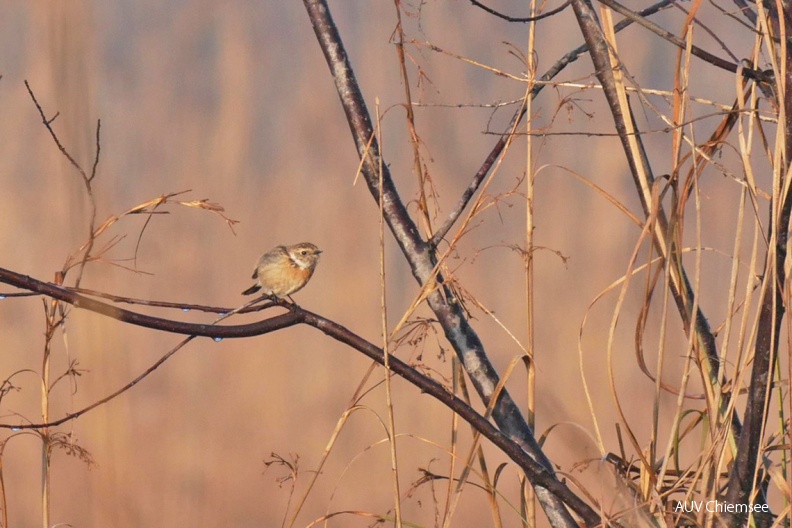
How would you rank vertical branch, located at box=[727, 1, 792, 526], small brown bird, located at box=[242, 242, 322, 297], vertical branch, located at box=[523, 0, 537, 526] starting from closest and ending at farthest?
vertical branch, located at box=[727, 1, 792, 526], vertical branch, located at box=[523, 0, 537, 526], small brown bird, located at box=[242, 242, 322, 297]

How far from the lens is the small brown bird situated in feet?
6.53

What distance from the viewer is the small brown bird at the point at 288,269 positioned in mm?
1990

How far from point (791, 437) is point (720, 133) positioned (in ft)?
1.17

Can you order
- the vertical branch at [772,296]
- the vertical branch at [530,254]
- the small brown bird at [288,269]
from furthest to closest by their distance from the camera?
the small brown bird at [288,269], the vertical branch at [530,254], the vertical branch at [772,296]

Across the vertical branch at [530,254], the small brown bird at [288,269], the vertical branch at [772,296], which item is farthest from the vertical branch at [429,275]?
the small brown bird at [288,269]

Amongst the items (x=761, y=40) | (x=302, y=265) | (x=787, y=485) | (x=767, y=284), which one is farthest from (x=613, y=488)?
(x=302, y=265)

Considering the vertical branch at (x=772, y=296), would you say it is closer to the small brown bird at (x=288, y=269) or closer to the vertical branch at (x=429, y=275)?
the vertical branch at (x=429, y=275)

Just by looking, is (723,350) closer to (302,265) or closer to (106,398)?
(106,398)

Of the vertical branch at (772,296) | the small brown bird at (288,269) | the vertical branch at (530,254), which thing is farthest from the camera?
the small brown bird at (288,269)

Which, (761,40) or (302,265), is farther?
(302,265)

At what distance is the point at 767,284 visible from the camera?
81 centimetres

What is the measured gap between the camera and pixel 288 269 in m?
1.99

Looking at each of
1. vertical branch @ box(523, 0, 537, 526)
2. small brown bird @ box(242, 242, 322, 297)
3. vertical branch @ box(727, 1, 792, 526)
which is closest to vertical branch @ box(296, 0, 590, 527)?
vertical branch @ box(523, 0, 537, 526)

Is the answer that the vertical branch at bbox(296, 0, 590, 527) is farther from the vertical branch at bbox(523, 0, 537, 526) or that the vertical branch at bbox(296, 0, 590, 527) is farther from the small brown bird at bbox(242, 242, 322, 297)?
the small brown bird at bbox(242, 242, 322, 297)
